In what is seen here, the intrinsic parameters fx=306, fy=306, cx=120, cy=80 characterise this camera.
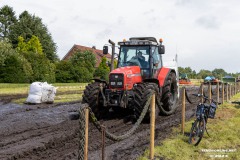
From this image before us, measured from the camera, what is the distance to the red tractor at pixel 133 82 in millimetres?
9445

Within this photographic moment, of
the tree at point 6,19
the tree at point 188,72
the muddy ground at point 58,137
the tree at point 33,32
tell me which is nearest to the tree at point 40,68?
the tree at point 33,32

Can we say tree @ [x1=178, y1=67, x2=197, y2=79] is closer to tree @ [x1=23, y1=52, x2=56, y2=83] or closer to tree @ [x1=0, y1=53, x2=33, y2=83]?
tree @ [x1=23, y1=52, x2=56, y2=83]

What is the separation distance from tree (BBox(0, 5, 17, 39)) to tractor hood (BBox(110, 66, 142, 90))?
49.4 meters

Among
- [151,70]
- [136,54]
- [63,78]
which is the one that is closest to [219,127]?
[151,70]

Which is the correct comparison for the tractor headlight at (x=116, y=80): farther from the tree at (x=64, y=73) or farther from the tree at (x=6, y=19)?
the tree at (x=6, y=19)

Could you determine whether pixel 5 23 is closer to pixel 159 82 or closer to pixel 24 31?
pixel 24 31

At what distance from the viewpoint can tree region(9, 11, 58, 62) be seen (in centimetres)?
5200

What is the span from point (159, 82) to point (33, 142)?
5.09 meters

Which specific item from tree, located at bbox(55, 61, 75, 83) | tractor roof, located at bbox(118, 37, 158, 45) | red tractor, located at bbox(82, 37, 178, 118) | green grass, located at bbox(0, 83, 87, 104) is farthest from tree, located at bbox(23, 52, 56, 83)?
red tractor, located at bbox(82, 37, 178, 118)

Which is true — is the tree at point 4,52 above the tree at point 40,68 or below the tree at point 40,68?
above

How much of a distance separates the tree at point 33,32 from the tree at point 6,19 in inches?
88.5

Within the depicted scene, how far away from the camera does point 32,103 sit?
14.5 meters

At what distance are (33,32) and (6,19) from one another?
696 cm

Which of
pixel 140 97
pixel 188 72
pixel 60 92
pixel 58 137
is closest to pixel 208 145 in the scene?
pixel 140 97
